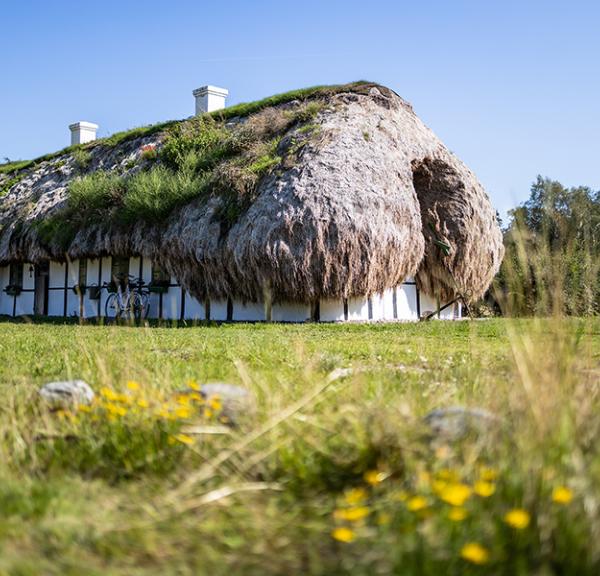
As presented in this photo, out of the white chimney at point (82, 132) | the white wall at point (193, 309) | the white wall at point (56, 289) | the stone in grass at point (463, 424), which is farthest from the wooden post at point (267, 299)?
the white chimney at point (82, 132)

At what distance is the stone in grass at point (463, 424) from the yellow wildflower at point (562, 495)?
45 cm

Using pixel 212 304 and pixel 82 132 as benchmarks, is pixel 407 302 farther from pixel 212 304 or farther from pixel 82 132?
pixel 82 132

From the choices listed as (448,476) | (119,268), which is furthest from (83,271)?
(448,476)

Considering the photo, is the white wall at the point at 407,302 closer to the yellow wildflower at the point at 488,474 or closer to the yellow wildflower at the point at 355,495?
the yellow wildflower at the point at 355,495

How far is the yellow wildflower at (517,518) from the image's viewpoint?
1.86m

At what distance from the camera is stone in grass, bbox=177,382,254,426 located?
3.03 m

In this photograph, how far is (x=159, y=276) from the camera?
16.4m

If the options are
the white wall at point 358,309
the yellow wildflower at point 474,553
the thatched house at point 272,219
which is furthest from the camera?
the white wall at point 358,309

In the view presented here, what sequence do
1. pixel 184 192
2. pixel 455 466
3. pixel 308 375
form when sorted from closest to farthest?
1. pixel 455 466
2. pixel 308 375
3. pixel 184 192

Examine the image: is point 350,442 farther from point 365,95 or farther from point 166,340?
point 365,95

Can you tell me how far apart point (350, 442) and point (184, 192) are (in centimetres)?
1289

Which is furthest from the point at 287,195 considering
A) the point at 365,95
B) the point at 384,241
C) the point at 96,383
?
the point at 96,383

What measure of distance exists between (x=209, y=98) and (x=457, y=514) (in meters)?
19.4

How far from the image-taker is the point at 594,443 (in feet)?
7.82
